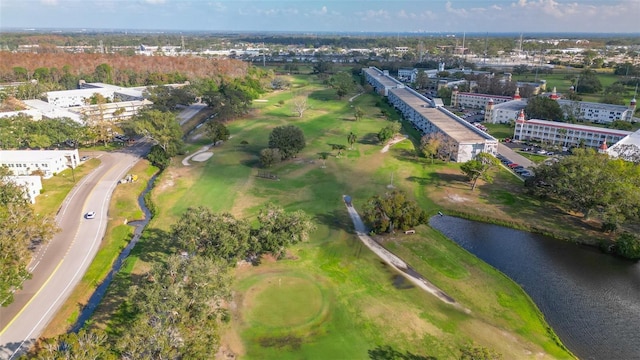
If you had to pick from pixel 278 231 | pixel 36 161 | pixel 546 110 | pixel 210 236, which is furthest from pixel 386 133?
pixel 36 161

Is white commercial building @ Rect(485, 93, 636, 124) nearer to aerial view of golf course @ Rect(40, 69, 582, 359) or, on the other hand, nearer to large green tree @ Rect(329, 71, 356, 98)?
aerial view of golf course @ Rect(40, 69, 582, 359)

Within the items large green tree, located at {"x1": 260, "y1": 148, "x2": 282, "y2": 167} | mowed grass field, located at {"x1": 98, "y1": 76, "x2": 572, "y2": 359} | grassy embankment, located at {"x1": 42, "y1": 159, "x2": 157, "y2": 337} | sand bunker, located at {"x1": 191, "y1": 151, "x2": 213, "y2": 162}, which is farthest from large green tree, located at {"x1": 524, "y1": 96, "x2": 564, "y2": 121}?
grassy embankment, located at {"x1": 42, "y1": 159, "x2": 157, "y2": 337}

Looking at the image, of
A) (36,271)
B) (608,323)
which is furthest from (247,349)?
(608,323)

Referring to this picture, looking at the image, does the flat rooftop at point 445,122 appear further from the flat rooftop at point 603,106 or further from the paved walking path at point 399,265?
the flat rooftop at point 603,106

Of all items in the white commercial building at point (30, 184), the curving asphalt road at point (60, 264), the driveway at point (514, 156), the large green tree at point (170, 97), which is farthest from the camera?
the large green tree at point (170, 97)

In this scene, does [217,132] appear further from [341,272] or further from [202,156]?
[341,272]

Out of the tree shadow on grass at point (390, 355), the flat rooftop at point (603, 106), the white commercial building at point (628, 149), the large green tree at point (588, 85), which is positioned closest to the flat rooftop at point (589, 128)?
the white commercial building at point (628, 149)

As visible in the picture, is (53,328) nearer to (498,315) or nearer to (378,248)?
(378,248)
